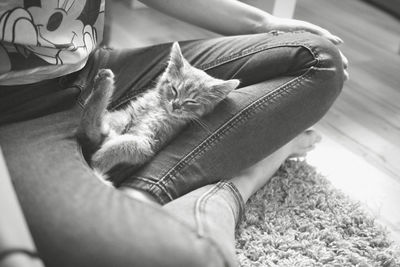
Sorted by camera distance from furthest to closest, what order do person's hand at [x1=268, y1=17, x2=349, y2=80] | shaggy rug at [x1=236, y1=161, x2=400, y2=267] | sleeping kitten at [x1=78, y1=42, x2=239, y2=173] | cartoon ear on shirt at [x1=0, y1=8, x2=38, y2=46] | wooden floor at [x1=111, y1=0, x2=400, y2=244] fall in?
wooden floor at [x1=111, y1=0, x2=400, y2=244] < person's hand at [x1=268, y1=17, x2=349, y2=80] < shaggy rug at [x1=236, y1=161, x2=400, y2=267] < sleeping kitten at [x1=78, y1=42, x2=239, y2=173] < cartoon ear on shirt at [x1=0, y1=8, x2=38, y2=46]

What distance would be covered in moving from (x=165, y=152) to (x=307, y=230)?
1.66 ft

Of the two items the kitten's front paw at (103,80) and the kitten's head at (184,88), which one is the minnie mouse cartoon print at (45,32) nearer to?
the kitten's front paw at (103,80)

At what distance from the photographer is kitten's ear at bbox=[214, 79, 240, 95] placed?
1153 millimetres

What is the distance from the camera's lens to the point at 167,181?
1000 millimetres

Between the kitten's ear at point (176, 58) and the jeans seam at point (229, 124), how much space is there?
0.25 meters

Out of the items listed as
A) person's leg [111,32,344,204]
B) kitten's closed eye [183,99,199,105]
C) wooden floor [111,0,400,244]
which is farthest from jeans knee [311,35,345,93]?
wooden floor [111,0,400,244]

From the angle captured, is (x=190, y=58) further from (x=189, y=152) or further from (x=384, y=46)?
(x=384, y=46)

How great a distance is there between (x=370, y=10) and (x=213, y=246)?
2771mm

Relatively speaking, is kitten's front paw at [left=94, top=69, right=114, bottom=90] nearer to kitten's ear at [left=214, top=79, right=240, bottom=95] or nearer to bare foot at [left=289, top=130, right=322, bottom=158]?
kitten's ear at [left=214, top=79, right=240, bottom=95]

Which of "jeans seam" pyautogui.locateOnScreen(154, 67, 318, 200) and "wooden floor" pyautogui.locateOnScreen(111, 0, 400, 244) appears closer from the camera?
"jeans seam" pyautogui.locateOnScreen(154, 67, 318, 200)

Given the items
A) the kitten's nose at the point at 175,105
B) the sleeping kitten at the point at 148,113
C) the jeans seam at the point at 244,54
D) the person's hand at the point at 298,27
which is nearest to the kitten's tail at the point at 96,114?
the sleeping kitten at the point at 148,113

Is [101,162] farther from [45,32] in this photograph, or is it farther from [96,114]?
[45,32]

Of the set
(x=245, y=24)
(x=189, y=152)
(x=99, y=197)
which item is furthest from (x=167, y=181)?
(x=245, y=24)

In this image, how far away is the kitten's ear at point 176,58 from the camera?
4.00 ft
